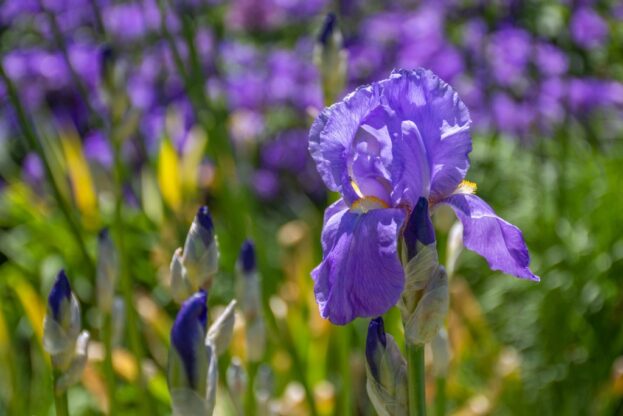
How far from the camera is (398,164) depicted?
889 millimetres

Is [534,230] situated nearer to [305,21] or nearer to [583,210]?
[583,210]

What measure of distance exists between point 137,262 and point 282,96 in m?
1.48

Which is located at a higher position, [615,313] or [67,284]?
[67,284]

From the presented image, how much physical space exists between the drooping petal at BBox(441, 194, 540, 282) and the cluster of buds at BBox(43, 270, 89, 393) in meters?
0.46

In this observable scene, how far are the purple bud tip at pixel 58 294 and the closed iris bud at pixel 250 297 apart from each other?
361 millimetres

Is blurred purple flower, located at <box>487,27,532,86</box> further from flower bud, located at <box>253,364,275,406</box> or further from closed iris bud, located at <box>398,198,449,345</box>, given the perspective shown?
closed iris bud, located at <box>398,198,449,345</box>

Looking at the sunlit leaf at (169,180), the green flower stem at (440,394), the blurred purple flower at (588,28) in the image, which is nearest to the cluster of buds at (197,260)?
the green flower stem at (440,394)

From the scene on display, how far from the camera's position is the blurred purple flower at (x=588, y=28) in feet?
13.3

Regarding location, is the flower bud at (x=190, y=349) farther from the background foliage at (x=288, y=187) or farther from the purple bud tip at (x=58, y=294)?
the background foliage at (x=288, y=187)

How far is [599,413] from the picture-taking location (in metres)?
2.11

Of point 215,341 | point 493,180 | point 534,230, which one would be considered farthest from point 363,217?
point 493,180

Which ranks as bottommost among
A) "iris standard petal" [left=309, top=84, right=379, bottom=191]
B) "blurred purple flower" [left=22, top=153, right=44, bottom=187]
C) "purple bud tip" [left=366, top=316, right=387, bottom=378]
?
"blurred purple flower" [left=22, top=153, right=44, bottom=187]

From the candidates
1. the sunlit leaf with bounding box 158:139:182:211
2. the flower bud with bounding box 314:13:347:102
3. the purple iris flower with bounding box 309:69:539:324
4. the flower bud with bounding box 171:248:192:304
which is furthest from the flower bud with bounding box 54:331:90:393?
the sunlit leaf with bounding box 158:139:182:211

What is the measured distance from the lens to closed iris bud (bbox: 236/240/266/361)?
1354 millimetres
